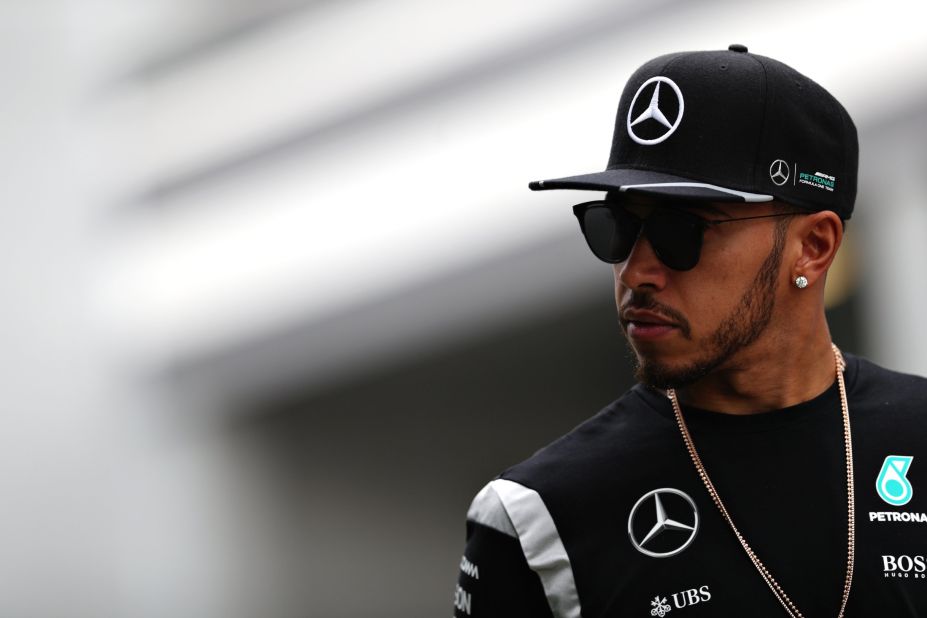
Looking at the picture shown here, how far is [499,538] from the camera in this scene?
279 centimetres

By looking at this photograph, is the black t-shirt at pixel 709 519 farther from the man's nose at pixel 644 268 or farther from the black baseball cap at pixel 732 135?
the black baseball cap at pixel 732 135

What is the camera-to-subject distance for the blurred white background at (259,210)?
7.59m

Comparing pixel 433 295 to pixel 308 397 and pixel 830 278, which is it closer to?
pixel 308 397

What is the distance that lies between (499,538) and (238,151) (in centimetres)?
528

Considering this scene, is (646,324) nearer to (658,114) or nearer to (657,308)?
(657,308)

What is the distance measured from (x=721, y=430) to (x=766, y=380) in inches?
5.1

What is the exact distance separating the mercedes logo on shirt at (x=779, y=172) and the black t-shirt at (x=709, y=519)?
1.48ft

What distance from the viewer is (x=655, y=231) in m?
2.71

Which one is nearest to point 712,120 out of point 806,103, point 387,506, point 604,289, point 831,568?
point 806,103

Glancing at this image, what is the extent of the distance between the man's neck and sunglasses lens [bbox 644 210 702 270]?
23cm

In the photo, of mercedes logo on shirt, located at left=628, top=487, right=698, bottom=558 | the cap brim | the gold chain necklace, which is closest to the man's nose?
the cap brim

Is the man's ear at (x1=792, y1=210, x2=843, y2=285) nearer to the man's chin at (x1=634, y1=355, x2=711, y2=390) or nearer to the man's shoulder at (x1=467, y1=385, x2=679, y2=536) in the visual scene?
the man's chin at (x1=634, y1=355, x2=711, y2=390)

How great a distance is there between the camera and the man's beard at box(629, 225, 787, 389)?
9.04 feet

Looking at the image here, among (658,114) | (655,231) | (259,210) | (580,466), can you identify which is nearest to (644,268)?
(655,231)
